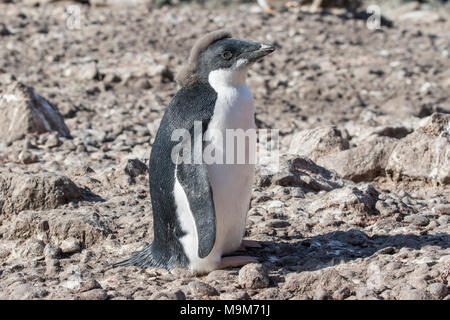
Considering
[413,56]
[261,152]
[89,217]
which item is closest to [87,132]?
[261,152]

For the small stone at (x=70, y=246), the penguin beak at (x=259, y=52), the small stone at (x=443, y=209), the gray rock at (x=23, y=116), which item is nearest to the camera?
the penguin beak at (x=259, y=52)

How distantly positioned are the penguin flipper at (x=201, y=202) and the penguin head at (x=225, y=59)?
504mm

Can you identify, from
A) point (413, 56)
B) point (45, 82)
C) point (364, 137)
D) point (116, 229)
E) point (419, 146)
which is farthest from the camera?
point (413, 56)

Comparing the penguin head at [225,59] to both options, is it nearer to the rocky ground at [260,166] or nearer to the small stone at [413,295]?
the rocky ground at [260,166]

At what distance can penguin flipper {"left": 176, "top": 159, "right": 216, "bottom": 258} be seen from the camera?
12.1ft

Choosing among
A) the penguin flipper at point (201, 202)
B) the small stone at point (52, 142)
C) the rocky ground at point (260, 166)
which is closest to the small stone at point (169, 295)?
the rocky ground at point (260, 166)

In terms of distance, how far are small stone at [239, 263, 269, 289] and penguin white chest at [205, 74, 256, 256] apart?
265 mm

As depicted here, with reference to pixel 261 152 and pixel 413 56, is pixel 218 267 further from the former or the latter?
pixel 413 56

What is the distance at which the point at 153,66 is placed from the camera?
8883 millimetres

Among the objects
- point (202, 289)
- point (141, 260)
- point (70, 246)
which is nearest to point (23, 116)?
point (70, 246)

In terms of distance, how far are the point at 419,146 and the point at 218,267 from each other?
7.42 ft

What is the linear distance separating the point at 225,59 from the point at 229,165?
1.85ft

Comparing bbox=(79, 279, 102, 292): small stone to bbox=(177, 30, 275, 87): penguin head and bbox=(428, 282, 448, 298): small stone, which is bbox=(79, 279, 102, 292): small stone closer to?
bbox=(177, 30, 275, 87): penguin head

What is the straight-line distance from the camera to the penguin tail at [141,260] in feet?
13.1
